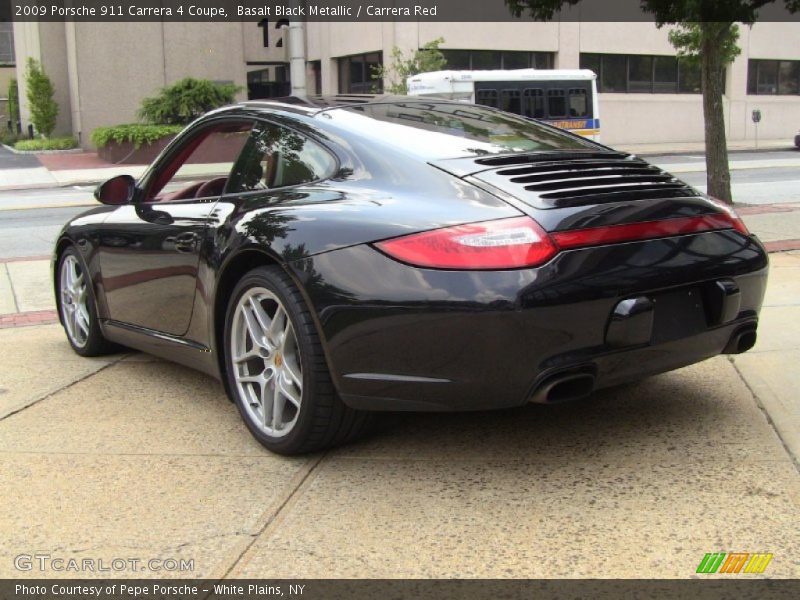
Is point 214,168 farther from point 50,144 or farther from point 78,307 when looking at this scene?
point 50,144

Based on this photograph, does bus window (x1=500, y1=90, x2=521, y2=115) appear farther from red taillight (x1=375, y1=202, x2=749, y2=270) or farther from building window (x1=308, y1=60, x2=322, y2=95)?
red taillight (x1=375, y1=202, x2=749, y2=270)

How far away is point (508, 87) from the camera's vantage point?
25188 millimetres

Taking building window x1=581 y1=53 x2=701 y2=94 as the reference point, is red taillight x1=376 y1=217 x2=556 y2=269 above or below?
below

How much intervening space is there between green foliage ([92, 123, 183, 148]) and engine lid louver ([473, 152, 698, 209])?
25.6 m

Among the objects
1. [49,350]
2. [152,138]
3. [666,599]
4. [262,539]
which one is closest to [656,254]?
[666,599]

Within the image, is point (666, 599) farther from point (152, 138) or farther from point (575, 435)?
point (152, 138)

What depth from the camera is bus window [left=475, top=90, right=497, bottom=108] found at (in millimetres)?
24833

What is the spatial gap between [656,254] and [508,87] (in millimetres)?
22557

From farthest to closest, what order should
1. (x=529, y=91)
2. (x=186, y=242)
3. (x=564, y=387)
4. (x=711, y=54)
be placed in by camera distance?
(x=529, y=91), (x=711, y=54), (x=186, y=242), (x=564, y=387)

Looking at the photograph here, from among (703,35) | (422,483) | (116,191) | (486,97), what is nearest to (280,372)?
(422,483)

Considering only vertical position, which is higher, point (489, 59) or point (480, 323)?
point (489, 59)

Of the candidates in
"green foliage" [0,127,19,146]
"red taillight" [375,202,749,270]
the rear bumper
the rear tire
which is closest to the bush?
"green foliage" [0,127,19,146]

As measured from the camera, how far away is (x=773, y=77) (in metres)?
42.1

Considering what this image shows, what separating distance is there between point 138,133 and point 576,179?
2692 centimetres
